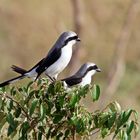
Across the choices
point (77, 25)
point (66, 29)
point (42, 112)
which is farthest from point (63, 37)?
point (66, 29)

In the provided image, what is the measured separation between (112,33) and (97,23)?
0.59 meters

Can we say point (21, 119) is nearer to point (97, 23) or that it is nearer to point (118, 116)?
point (118, 116)

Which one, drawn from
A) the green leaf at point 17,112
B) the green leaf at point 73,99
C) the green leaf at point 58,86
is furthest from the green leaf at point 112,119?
the green leaf at point 17,112

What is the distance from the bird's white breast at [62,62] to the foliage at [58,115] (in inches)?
41.2

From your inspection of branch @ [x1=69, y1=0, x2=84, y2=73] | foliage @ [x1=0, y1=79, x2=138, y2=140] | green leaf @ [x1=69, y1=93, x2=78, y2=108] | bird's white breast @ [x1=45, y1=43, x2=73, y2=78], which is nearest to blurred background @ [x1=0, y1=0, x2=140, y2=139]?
branch @ [x1=69, y1=0, x2=84, y2=73]

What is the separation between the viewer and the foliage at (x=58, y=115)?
345cm

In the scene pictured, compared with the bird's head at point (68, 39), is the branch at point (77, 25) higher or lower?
higher

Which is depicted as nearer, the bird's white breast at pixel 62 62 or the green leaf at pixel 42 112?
the green leaf at pixel 42 112

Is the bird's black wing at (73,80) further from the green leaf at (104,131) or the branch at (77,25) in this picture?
the branch at (77,25)

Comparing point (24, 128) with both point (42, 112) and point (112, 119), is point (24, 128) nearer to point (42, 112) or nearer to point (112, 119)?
point (42, 112)

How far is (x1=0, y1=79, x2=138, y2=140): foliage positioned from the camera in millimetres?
3446

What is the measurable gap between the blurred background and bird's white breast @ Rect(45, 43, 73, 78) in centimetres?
998

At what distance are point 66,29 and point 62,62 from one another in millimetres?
10585

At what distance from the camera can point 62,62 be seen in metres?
4.71
